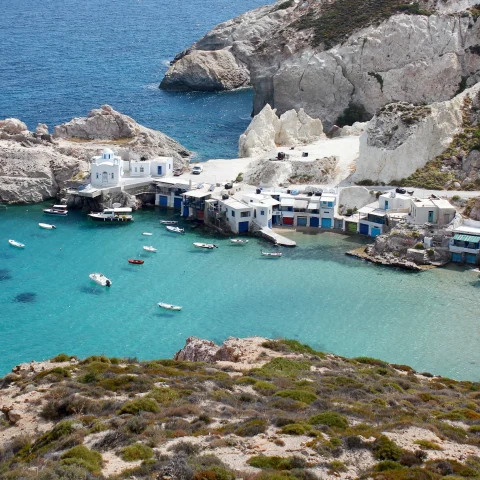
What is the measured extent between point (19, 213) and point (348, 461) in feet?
194

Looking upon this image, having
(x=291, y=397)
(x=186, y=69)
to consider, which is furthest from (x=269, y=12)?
A: (x=291, y=397)

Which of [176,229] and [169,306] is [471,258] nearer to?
[169,306]

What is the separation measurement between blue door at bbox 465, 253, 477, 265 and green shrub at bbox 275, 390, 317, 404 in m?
37.0

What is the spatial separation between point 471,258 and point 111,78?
82.4m

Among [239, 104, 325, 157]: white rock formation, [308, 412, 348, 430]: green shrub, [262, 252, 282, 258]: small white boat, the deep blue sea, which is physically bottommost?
[262, 252, 282, 258]: small white boat

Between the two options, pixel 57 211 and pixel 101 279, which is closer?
pixel 101 279

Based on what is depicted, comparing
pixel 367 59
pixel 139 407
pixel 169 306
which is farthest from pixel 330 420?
pixel 367 59

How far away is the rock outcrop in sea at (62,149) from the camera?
84688mm

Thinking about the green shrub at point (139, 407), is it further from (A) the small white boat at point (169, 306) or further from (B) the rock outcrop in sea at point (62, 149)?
(B) the rock outcrop in sea at point (62, 149)

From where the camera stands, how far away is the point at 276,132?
317 ft

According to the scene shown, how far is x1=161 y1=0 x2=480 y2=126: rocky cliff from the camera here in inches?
4003

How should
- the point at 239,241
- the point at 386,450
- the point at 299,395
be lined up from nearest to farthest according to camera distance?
the point at 386,450 → the point at 299,395 → the point at 239,241

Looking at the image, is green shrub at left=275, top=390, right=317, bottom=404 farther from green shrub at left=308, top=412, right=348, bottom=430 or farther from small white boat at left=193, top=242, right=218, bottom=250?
small white boat at left=193, top=242, right=218, bottom=250

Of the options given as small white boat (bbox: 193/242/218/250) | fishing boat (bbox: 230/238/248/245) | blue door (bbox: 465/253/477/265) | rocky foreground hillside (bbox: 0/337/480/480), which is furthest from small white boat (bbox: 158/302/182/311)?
blue door (bbox: 465/253/477/265)
